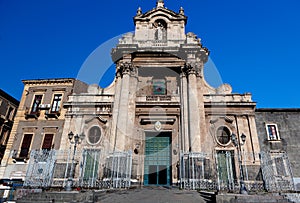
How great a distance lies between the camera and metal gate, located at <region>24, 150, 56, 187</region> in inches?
557

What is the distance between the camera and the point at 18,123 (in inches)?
827

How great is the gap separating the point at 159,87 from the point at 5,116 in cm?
1810

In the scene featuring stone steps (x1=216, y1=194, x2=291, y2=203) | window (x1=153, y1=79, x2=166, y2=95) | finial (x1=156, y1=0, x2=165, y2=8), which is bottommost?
stone steps (x1=216, y1=194, x2=291, y2=203)

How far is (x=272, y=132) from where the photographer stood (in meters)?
18.6

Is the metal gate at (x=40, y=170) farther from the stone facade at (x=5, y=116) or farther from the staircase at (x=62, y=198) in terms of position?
the stone facade at (x=5, y=116)

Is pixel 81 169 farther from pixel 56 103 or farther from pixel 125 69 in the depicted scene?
pixel 125 69

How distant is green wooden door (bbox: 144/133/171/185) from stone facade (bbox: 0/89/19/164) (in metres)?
16.5

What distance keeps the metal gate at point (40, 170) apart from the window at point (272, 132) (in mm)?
18265

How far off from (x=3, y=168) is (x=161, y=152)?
48.3 ft

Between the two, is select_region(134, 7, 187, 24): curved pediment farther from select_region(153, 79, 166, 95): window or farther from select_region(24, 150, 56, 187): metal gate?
select_region(24, 150, 56, 187): metal gate

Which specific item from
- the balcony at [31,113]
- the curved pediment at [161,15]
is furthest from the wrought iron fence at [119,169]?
the curved pediment at [161,15]

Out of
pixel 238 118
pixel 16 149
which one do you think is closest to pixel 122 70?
pixel 238 118

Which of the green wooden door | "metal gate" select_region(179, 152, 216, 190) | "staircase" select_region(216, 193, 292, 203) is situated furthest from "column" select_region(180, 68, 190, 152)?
"staircase" select_region(216, 193, 292, 203)

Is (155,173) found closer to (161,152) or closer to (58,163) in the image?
(161,152)
